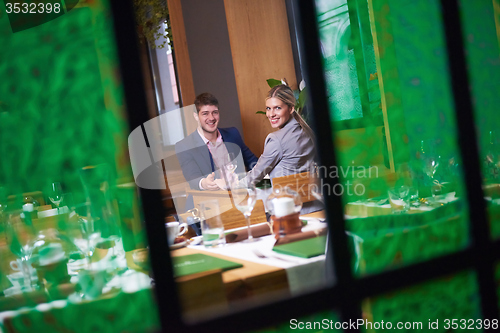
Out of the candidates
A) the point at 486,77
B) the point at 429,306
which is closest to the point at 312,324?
the point at 429,306

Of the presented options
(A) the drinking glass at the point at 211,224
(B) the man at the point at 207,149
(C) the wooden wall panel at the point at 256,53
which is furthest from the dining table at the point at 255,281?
(C) the wooden wall panel at the point at 256,53

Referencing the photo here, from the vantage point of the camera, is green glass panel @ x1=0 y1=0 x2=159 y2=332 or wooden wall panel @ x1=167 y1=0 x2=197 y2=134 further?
wooden wall panel @ x1=167 y1=0 x2=197 y2=134

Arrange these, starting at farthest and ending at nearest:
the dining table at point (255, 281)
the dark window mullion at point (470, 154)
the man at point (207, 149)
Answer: the man at point (207, 149), the dark window mullion at point (470, 154), the dining table at point (255, 281)

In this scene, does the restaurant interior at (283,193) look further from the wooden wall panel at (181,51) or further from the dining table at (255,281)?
the wooden wall panel at (181,51)

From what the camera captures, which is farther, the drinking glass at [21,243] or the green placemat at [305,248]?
the green placemat at [305,248]

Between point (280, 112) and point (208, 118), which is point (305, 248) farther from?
point (208, 118)

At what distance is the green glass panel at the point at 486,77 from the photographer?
5.40 ft

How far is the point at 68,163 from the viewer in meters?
1.05

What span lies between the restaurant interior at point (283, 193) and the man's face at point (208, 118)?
1543mm

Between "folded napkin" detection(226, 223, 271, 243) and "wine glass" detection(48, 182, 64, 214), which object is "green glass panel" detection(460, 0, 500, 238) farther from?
"wine glass" detection(48, 182, 64, 214)

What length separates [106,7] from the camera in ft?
3.35

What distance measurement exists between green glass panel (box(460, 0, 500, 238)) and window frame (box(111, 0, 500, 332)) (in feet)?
1.07

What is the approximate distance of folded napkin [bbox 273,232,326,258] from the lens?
1.41m

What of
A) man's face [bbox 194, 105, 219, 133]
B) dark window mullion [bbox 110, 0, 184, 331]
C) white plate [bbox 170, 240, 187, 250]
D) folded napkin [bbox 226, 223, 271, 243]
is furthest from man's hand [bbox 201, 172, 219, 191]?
dark window mullion [bbox 110, 0, 184, 331]
